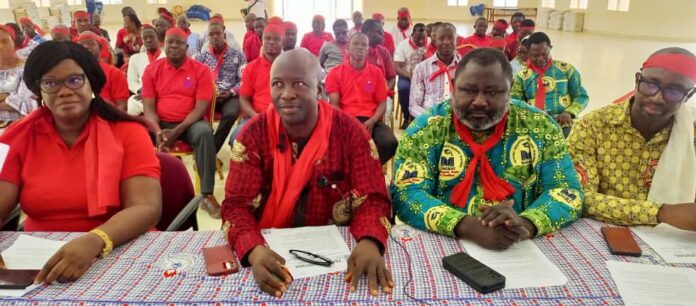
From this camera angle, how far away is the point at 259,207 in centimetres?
216

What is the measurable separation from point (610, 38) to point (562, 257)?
19.6m

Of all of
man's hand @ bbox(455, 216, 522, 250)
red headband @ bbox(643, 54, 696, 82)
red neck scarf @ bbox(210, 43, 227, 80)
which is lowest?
man's hand @ bbox(455, 216, 522, 250)

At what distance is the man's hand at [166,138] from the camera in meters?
4.27

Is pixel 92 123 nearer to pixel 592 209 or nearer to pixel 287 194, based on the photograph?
pixel 287 194

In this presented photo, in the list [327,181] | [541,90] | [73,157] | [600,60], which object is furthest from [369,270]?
[600,60]

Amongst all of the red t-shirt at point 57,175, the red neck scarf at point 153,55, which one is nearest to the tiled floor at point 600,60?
the red neck scarf at point 153,55

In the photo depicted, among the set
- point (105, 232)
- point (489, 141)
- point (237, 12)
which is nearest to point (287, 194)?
point (105, 232)

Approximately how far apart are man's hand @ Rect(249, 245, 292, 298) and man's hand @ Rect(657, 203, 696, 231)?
1.46m

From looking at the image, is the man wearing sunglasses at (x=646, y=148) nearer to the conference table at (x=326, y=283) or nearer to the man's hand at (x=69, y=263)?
the conference table at (x=326, y=283)

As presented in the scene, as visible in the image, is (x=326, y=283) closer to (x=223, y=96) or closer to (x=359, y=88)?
(x=359, y=88)

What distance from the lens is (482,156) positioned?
211 cm

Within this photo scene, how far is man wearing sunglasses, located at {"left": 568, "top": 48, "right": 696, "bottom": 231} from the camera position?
2027 millimetres

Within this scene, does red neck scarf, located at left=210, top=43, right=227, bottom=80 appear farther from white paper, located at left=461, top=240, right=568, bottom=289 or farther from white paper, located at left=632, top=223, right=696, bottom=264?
white paper, located at left=632, top=223, right=696, bottom=264

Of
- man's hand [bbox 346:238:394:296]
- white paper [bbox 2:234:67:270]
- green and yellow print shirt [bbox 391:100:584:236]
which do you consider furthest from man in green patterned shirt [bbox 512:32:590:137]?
white paper [bbox 2:234:67:270]
